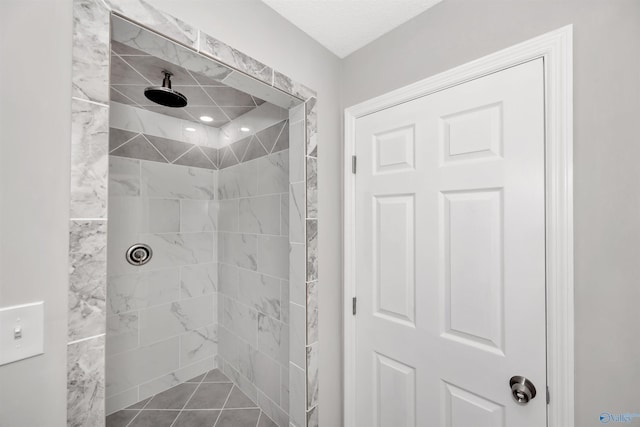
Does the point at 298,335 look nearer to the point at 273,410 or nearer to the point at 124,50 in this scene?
the point at 273,410

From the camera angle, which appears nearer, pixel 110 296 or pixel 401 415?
pixel 401 415

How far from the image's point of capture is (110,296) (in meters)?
1.88

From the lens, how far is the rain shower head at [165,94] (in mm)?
1447

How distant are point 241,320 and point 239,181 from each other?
3.69ft

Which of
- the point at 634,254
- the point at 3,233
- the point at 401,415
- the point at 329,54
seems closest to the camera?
the point at 3,233

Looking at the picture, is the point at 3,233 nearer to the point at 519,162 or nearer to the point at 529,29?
the point at 519,162

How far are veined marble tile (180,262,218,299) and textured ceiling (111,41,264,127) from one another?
4.18 ft

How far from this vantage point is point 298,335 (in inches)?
52.2

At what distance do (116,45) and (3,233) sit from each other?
110cm

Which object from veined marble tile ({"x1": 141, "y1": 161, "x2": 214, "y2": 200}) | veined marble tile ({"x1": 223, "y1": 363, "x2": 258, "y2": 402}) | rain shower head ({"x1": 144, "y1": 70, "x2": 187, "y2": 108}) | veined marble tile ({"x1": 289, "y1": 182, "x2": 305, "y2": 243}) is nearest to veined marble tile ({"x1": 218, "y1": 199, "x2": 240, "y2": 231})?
veined marble tile ({"x1": 141, "y1": 161, "x2": 214, "y2": 200})

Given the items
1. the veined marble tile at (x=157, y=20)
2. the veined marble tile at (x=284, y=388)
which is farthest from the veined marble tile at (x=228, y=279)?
the veined marble tile at (x=157, y=20)

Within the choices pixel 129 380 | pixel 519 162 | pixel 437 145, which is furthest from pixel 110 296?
pixel 519 162

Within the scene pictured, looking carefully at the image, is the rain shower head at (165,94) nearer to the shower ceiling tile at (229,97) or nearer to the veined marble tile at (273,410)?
the shower ceiling tile at (229,97)

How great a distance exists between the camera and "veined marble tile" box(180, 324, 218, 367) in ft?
7.27
